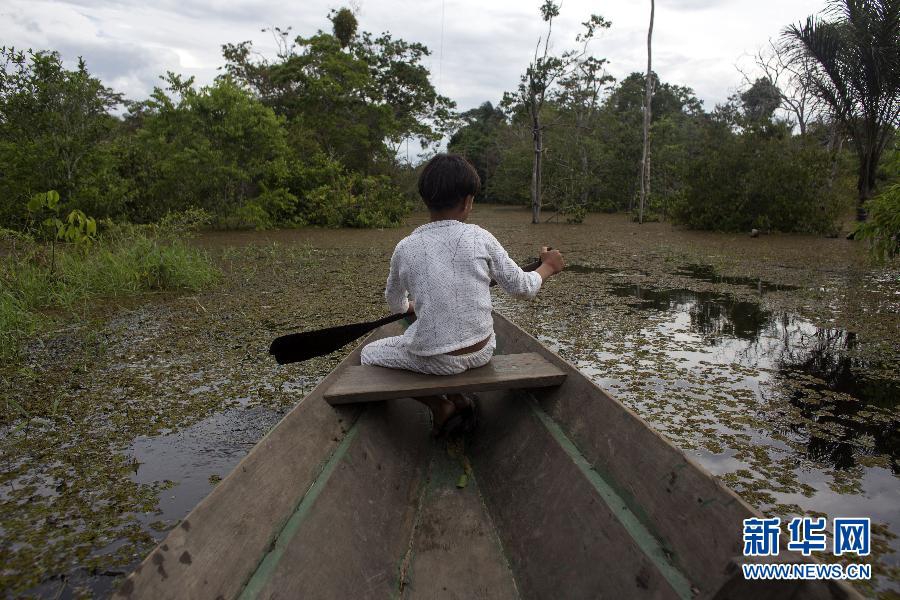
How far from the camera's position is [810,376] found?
3.54 metres

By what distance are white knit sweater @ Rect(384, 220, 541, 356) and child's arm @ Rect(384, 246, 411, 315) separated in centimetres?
5

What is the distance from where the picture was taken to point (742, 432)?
2.81 metres

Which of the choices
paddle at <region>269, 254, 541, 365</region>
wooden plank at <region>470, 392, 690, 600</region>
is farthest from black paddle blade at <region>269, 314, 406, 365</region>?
wooden plank at <region>470, 392, 690, 600</region>

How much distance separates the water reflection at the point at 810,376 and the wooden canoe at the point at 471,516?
1.39 meters

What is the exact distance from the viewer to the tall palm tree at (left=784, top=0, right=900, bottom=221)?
882 cm

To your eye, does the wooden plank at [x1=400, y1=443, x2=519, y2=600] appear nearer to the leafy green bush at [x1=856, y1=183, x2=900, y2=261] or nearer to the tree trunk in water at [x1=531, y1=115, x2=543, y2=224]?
the leafy green bush at [x1=856, y1=183, x2=900, y2=261]

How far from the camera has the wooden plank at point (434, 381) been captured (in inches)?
82.5

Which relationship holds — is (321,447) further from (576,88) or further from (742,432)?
(576,88)

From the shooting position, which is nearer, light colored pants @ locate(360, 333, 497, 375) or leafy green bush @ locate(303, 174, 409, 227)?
light colored pants @ locate(360, 333, 497, 375)

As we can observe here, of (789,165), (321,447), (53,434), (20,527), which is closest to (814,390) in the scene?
(321,447)

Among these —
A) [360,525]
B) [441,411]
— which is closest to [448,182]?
[441,411]

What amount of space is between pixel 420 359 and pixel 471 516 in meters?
0.59

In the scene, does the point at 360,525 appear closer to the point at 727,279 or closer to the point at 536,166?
the point at 727,279

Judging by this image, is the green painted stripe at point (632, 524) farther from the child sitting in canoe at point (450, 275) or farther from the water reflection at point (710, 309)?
the water reflection at point (710, 309)
